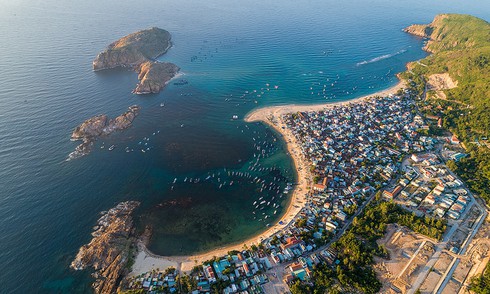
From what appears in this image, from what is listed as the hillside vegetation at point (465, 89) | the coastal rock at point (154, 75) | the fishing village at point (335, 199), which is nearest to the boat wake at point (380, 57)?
the hillside vegetation at point (465, 89)

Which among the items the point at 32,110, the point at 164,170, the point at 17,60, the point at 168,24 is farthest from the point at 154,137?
the point at 168,24

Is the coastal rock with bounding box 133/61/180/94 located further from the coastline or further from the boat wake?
the boat wake

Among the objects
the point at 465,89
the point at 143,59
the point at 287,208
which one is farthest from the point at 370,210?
the point at 143,59

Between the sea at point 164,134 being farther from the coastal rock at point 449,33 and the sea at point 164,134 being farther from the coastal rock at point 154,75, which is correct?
the coastal rock at point 449,33

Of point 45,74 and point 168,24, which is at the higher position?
point 168,24

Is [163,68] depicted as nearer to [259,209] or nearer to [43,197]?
[43,197]

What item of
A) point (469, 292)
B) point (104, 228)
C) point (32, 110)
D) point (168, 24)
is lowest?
point (469, 292)

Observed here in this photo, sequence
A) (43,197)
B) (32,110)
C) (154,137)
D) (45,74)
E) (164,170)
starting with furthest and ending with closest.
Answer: (45,74)
(32,110)
(154,137)
(164,170)
(43,197)
